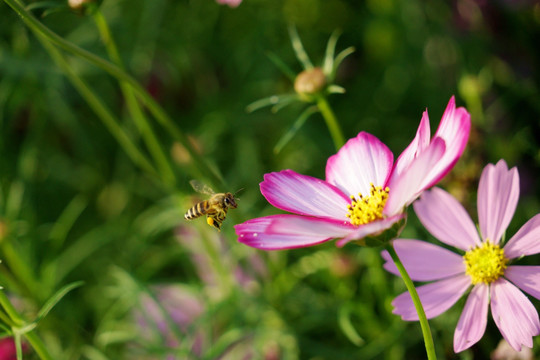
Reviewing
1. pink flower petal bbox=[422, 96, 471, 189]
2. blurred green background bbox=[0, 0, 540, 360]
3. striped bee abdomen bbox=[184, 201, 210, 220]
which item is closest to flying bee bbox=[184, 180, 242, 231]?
striped bee abdomen bbox=[184, 201, 210, 220]

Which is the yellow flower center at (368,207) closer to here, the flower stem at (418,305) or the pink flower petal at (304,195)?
the pink flower petal at (304,195)

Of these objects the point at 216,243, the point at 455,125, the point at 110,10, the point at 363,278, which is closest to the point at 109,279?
the point at 216,243

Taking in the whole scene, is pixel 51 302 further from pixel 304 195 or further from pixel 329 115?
pixel 329 115

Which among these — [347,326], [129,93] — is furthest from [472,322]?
[129,93]

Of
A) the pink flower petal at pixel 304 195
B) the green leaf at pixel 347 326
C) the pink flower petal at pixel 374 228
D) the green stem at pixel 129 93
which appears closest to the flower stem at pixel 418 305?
the pink flower petal at pixel 374 228

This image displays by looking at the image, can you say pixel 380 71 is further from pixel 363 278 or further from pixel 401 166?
pixel 401 166

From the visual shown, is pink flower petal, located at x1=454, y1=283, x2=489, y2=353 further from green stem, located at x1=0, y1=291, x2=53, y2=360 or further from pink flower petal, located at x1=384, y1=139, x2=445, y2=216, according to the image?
green stem, located at x1=0, y1=291, x2=53, y2=360
